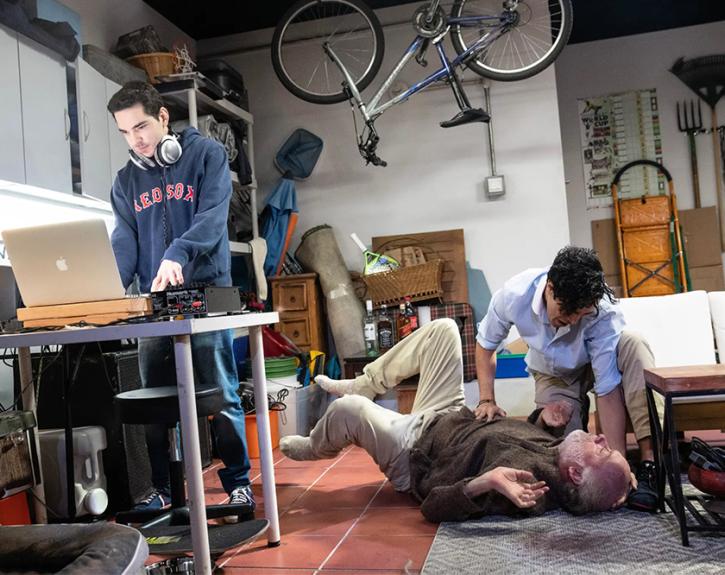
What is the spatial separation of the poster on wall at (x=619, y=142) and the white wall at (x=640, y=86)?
0.06m

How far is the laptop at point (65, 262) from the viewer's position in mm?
1837

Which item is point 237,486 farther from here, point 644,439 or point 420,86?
point 420,86

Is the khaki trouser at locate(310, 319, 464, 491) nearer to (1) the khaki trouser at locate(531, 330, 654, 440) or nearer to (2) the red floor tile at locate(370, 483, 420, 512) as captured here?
(2) the red floor tile at locate(370, 483, 420, 512)

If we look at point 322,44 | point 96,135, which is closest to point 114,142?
point 96,135

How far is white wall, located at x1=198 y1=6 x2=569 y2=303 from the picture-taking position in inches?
198

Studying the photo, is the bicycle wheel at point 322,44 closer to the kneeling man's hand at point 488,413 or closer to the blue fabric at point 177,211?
the blue fabric at point 177,211

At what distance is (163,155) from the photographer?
2402mm

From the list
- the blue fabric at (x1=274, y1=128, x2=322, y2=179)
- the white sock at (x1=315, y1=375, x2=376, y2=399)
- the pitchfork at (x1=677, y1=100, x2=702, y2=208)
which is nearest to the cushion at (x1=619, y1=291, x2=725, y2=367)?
the white sock at (x1=315, y1=375, x2=376, y2=399)

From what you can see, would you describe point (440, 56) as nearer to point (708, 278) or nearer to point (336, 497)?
point (336, 497)

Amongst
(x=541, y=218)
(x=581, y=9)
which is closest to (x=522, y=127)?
(x=541, y=218)

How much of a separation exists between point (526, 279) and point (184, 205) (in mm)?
1345

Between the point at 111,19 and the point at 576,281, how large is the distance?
350 centimetres

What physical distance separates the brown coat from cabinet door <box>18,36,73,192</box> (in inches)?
82.6

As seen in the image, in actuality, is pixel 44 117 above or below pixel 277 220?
above
